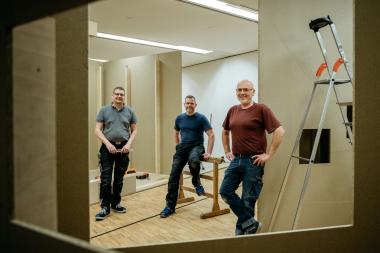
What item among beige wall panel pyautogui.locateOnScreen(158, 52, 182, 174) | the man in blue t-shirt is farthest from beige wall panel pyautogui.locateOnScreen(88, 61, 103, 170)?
the man in blue t-shirt

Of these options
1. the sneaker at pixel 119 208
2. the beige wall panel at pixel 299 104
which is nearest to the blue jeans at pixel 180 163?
the sneaker at pixel 119 208

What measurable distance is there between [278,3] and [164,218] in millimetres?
2675

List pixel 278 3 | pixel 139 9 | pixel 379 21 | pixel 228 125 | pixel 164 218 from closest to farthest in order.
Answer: pixel 379 21
pixel 278 3
pixel 228 125
pixel 164 218
pixel 139 9

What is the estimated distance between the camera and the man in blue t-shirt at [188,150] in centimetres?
389

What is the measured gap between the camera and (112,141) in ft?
12.1

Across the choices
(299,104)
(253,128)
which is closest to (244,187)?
(253,128)

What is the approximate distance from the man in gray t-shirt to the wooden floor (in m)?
0.32

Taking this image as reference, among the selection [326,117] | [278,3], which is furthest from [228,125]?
[278,3]

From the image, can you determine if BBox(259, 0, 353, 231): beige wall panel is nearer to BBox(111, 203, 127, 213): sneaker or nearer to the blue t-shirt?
the blue t-shirt

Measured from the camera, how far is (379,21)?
5.35 feet

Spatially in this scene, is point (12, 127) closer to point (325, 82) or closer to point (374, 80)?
point (374, 80)

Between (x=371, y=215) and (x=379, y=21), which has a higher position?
(x=379, y=21)

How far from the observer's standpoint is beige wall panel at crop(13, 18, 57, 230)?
633mm

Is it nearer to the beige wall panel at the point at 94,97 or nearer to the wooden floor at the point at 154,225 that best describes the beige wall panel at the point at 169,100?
the beige wall panel at the point at 94,97
